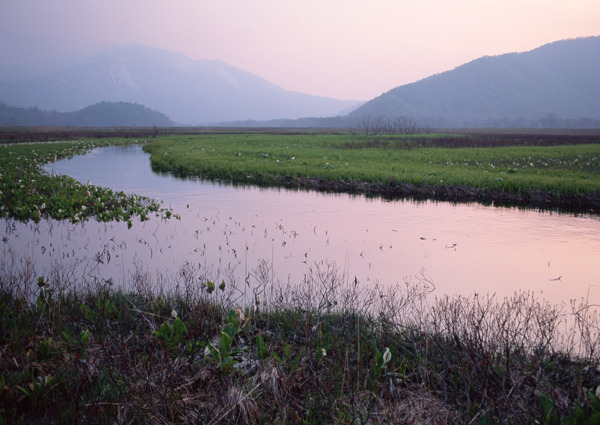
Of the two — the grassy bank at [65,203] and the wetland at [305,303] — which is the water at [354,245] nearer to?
the wetland at [305,303]

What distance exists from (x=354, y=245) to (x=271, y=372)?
698 centimetres

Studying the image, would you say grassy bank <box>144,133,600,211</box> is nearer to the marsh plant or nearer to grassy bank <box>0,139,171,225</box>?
grassy bank <box>0,139,171,225</box>

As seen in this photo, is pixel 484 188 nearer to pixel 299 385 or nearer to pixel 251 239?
pixel 251 239

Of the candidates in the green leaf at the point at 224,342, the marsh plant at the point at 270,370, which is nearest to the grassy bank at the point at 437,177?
the marsh plant at the point at 270,370

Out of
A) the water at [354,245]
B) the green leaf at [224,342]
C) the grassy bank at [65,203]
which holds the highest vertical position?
the grassy bank at [65,203]

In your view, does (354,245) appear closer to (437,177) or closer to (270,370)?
(270,370)

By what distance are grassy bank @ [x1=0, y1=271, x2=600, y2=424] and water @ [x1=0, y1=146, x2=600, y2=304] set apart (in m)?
2.24

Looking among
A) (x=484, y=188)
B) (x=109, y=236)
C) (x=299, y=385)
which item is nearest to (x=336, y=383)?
(x=299, y=385)

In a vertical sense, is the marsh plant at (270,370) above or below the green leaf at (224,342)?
below

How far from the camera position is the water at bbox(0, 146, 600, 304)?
28.4ft

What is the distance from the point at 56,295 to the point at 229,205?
10490 mm

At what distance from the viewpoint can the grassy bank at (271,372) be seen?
12.5 ft

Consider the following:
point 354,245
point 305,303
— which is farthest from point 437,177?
point 305,303

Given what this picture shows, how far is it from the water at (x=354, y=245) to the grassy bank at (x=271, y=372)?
7.35 feet
